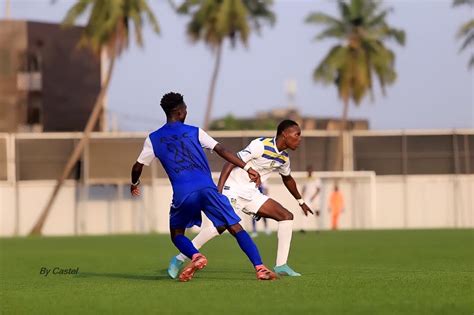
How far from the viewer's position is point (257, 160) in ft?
47.7

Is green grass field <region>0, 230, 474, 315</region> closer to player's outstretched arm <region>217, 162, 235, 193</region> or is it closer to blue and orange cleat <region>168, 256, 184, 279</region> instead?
blue and orange cleat <region>168, 256, 184, 279</region>

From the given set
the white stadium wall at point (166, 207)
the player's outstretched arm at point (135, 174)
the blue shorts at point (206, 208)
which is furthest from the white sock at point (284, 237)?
the white stadium wall at point (166, 207)

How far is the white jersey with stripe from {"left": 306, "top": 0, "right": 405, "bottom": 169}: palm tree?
49.0m

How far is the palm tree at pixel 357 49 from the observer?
63.8 m

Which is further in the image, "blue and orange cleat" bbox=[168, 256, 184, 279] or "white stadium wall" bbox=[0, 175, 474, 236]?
"white stadium wall" bbox=[0, 175, 474, 236]

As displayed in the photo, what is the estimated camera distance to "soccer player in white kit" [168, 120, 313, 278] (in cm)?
1423

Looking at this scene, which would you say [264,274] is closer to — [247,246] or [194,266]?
[247,246]

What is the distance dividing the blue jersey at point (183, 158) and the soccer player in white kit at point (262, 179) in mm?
1368

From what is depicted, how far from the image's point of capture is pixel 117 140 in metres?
51.5

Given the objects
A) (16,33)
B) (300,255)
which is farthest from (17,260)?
(16,33)

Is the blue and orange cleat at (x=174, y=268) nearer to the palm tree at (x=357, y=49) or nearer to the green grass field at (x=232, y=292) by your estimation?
the green grass field at (x=232, y=292)

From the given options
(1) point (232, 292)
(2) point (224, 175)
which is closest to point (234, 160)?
(2) point (224, 175)

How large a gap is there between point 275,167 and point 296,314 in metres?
5.31

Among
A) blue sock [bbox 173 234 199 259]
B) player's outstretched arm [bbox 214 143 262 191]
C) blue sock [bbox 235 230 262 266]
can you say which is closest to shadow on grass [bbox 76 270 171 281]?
blue sock [bbox 173 234 199 259]
